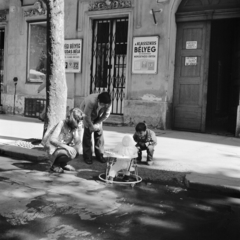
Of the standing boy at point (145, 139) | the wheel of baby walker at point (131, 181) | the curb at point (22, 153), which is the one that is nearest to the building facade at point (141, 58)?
the standing boy at point (145, 139)

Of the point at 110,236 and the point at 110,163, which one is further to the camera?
the point at 110,163

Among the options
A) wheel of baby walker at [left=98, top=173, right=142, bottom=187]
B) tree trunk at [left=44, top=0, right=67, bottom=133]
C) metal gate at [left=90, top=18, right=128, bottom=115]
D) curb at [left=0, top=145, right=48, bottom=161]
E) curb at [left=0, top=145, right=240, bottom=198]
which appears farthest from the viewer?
metal gate at [left=90, top=18, right=128, bottom=115]

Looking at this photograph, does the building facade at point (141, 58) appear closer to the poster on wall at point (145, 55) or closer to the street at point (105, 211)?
the poster on wall at point (145, 55)

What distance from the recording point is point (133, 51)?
11.7 metres

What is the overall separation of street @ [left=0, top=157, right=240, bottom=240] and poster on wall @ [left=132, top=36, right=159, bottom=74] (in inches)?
261

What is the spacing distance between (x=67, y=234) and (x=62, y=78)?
4.92m

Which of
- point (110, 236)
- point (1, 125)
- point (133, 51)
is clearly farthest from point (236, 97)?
point (110, 236)

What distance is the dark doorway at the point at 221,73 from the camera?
1306cm

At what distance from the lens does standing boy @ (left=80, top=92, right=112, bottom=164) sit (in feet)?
19.4

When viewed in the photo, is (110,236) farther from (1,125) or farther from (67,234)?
(1,125)

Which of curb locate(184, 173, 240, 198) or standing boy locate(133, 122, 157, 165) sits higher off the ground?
standing boy locate(133, 122, 157, 165)

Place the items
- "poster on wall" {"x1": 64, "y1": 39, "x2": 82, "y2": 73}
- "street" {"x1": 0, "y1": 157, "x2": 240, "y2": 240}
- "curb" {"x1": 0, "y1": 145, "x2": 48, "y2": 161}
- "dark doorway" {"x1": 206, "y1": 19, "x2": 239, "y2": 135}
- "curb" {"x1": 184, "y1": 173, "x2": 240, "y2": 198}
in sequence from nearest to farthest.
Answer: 1. "street" {"x1": 0, "y1": 157, "x2": 240, "y2": 240}
2. "curb" {"x1": 184, "y1": 173, "x2": 240, "y2": 198}
3. "curb" {"x1": 0, "y1": 145, "x2": 48, "y2": 161}
4. "poster on wall" {"x1": 64, "y1": 39, "x2": 82, "y2": 73}
5. "dark doorway" {"x1": 206, "y1": 19, "x2": 239, "y2": 135}

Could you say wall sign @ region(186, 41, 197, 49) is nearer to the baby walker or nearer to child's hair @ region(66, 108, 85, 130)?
child's hair @ region(66, 108, 85, 130)

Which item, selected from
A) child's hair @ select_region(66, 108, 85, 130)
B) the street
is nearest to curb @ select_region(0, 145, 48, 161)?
the street
